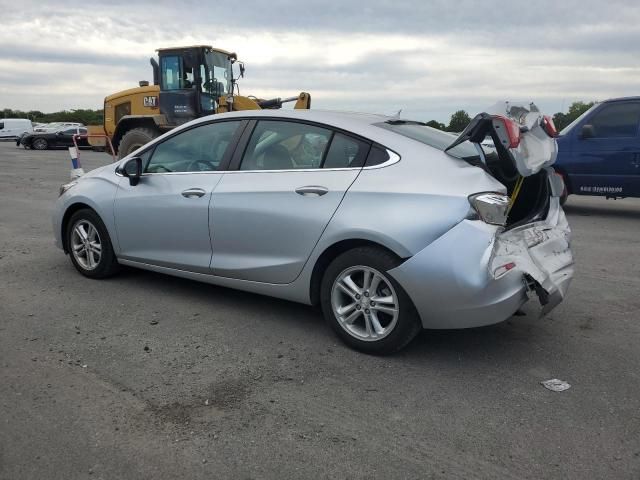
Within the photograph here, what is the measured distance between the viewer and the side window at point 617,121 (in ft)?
31.4

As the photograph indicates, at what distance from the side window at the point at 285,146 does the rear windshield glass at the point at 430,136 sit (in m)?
0.46

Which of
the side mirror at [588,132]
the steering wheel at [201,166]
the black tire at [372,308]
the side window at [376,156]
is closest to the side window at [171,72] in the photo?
the side mirror at [588,132]

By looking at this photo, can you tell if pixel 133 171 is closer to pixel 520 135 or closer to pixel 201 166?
pixel 201 166

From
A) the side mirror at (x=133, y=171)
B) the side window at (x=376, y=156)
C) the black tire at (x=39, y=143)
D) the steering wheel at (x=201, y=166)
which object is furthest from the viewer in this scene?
the black tire at (x=39, y=143)

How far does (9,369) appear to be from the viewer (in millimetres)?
3686

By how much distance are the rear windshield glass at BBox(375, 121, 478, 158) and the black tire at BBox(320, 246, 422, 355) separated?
2.88 ft

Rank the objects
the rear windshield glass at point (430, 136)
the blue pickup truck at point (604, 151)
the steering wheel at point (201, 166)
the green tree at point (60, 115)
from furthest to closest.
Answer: the green tree at point (60, 115) < the blue pickup truck at point (604, 151) < the steering wheel at point (201, 166) < the rear windshield glass at point (430, 136)

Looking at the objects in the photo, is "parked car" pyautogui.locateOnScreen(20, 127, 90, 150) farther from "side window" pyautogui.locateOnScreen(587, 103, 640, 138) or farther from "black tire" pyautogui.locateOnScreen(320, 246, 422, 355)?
"black tire" pyautogui.locateOnScreen(320, 246, 422, 355)

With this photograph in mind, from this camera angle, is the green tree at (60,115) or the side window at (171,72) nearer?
the side window at (171,72)

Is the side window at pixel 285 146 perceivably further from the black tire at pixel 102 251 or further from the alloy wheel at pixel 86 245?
the alloy wheel at pixel 86 245

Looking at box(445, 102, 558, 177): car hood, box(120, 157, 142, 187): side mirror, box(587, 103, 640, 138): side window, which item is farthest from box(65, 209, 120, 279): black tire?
box(587, 103, 640, 138): side window

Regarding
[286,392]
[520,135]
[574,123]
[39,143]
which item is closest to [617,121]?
[574,123]

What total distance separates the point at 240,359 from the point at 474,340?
165 cm

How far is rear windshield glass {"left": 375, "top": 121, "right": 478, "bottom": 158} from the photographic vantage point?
4.17 metres
